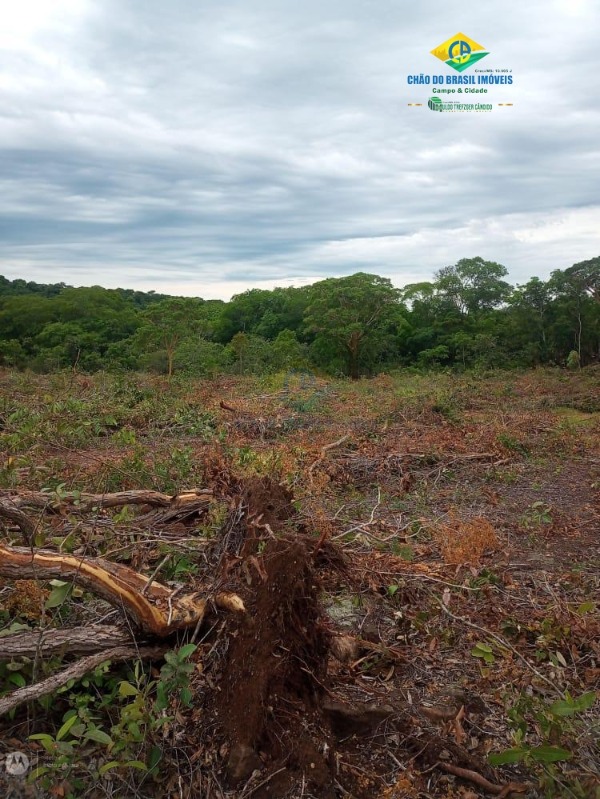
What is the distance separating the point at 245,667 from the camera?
7.31 ft

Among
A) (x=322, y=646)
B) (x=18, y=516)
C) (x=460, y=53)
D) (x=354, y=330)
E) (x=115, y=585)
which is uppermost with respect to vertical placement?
(x=460, y=53)

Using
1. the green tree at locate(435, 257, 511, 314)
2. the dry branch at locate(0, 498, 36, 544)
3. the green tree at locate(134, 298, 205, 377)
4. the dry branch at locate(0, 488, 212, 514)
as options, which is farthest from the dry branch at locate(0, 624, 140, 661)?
the green tree at locate(435, 257, 511, 314)

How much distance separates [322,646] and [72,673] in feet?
3.04

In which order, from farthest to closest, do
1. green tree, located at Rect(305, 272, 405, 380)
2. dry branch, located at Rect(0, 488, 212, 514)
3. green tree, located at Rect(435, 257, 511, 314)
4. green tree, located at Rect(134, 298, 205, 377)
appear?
1. green tree, located at Rect(435, 257, 511, 314)
2. green tree, located at Rect(305, 272, 405, 380)
3. green tree, located at Rect(134, 298, 205, 377)
4. dry branch, located at Rect(0, 488, 212, 514)

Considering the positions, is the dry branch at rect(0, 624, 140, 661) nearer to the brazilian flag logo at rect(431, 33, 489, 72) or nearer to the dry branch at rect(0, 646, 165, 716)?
the dry branch at rect(0, 646, 165, 716)

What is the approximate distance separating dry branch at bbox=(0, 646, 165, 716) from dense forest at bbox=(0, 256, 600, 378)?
13.5 metres

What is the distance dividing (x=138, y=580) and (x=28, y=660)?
50cm

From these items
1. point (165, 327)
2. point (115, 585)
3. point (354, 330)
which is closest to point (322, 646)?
point (115, 585)

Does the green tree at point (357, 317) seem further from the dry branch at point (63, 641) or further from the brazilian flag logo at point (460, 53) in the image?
the dry branch at point (63, 641)

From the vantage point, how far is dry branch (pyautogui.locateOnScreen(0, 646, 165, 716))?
6.76ft

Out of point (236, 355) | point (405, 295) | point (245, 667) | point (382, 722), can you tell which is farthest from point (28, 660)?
point (405, 295)

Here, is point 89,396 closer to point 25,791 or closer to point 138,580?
point 138,580

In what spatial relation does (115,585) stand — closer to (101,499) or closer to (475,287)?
(101,499)

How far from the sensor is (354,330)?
21.9 m
